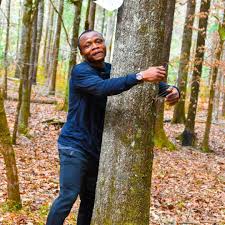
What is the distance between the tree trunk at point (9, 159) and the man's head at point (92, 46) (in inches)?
71.3

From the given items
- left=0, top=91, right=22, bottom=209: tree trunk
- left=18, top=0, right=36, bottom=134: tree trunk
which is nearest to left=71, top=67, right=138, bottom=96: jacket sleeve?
left=0, top=91, right=22, bottom=209: tree trunk

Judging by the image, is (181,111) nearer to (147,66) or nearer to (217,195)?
(217,195)

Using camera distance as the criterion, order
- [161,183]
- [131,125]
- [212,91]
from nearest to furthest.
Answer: [131,125]
[161,183]
[212,91]

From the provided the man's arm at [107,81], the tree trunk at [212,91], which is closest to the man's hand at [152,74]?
the man's arm at [107,81]

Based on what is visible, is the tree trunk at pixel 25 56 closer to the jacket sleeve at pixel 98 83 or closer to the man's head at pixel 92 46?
the man's head at pixel 92 46

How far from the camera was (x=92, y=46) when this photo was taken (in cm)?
392

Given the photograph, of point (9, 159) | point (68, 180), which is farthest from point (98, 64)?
point (9, 159)

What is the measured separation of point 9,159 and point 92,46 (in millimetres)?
2278

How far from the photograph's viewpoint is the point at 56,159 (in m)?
9.69

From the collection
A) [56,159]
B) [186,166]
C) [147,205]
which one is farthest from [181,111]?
[147,205]

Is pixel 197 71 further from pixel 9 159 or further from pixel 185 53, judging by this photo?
pixel 9 159

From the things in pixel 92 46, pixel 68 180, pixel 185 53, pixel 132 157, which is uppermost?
pixel 185 53

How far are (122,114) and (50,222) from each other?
1.25 m

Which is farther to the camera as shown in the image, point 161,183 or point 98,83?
point 161,183
